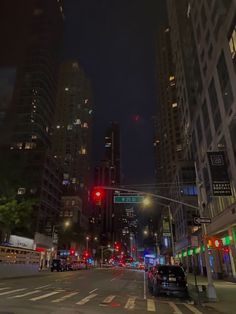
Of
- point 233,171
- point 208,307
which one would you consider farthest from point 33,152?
point 208,307

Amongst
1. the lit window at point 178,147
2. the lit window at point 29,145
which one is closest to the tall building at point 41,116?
the lit window at point 29,145

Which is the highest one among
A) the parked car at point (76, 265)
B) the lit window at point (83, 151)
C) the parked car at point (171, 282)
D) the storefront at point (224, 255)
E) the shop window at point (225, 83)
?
the lit window at point (83, 151)

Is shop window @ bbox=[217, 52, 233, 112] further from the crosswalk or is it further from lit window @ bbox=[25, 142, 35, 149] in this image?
lit window @ bbox=[25, 142, 35, 149]

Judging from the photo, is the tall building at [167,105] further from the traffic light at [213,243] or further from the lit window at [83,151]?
the traffic light at [213,243]

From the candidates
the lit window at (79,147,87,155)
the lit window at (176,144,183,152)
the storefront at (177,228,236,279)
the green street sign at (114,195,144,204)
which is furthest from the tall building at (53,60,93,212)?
the green street sign at (114,195,144,204)

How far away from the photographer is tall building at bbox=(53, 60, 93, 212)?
486ft

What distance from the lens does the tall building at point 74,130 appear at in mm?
148262

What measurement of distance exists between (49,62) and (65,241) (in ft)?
241

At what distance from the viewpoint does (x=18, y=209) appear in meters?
42.3

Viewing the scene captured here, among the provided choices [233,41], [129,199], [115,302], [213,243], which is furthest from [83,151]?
[115,302]

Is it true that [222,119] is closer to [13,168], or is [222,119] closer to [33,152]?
[13,168]

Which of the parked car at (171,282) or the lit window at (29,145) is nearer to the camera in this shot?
the parked car at (171,282)

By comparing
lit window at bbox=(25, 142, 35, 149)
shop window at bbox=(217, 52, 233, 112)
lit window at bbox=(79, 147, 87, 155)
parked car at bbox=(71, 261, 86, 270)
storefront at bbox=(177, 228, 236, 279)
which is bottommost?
storefront at bbox=(177, 228, 236, 279)

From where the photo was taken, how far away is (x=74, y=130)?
162 meters
